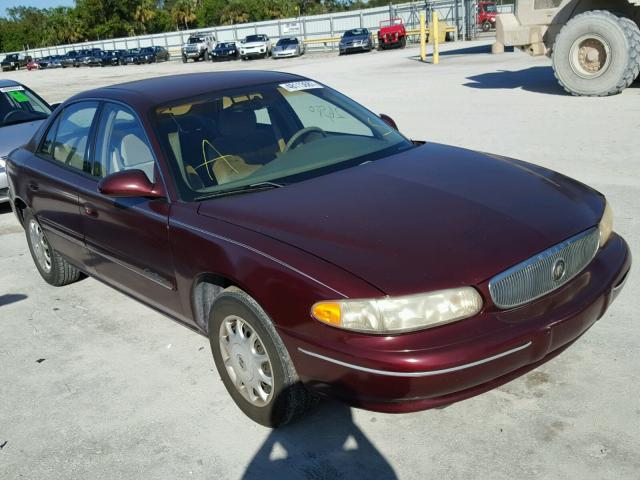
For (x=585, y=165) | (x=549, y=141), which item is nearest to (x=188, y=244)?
(x=585, y=165)

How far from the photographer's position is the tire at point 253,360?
3.02m

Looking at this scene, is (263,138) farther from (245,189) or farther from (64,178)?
(64,178)

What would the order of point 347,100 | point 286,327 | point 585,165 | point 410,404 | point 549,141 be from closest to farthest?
1. point 410,404
2. point 286,327
3. point 347,100
4. point 585,165
5. point 549,141

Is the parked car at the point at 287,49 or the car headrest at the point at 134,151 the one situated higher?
the car headrest at the point at 134,151

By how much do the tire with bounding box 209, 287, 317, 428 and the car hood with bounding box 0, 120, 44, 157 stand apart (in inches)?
214

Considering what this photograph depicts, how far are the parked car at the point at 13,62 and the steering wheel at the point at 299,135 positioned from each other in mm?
68861

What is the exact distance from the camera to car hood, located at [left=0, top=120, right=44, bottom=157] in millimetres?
7844

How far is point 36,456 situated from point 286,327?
1.40m

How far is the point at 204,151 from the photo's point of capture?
149 inches

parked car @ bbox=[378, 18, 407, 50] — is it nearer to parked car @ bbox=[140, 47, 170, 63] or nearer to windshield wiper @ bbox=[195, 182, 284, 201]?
parked car @ bbox=[140, 47, 170, 63]

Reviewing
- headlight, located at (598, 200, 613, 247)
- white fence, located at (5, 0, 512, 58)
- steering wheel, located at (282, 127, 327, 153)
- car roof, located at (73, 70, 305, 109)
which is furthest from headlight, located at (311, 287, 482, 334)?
white fence, located at (5, 0, 512, 58)

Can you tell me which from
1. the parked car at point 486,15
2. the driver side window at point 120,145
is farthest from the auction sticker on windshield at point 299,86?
the parked car at point 486,15

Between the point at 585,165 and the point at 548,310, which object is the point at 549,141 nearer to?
the point at 585,165

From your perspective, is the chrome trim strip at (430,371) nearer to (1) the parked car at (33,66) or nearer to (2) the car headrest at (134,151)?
(2) the car headrest at (134,151)
